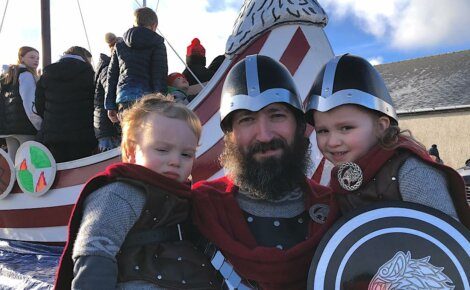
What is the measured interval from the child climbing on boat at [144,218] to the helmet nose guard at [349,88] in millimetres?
449

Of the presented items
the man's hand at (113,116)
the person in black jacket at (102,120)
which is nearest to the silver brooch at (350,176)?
the man's hand at (113,116)

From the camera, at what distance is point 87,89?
3.70 metres

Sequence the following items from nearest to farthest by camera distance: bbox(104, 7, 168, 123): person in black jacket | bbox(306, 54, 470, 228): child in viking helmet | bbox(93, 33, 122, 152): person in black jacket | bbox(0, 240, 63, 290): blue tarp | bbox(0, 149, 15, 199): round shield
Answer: bbox(306, 54, 470, 228): child in viking helmet
bbox(0, 240, 63, 290): blue tarp
bbox(104, 7, 168, 123): person in black jacket
bbox(93, 33, 122, 152): person in black jacket
bbox(0, 149, 15, 199): round shield

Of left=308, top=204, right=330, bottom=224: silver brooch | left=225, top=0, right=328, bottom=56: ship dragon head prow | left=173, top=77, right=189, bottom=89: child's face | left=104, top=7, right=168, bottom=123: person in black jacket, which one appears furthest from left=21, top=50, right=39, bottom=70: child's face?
left=308, top=204, right=330, bottom=224: silver brooch

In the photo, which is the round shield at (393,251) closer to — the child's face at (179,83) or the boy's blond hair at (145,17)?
the boy's blond hair at (145,17)

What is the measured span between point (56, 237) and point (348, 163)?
2.80 m

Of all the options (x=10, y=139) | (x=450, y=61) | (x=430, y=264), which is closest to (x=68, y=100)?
(x=10, y=139)

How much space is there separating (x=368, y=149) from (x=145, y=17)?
83.7 inches

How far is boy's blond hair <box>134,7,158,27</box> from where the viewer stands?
3172mm

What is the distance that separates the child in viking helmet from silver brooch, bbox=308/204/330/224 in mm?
102

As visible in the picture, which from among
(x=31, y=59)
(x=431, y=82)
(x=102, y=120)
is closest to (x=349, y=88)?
(x=102, y=120)

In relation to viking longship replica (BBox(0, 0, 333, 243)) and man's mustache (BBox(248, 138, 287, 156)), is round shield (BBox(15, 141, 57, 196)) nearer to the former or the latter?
viking longship replica (BBox(0, 0, 333, 243))

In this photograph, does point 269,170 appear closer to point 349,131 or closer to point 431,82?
point 349,131

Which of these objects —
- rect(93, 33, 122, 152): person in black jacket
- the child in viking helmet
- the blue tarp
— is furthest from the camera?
rect(93, 33, 122, 152): person in black jacket
